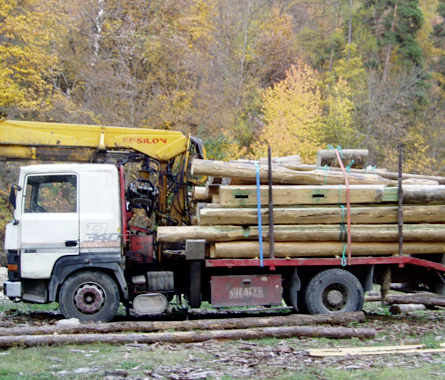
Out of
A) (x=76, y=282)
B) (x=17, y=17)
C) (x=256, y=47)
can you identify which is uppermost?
(x=256, y=47)

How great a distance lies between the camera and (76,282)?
9000 mm

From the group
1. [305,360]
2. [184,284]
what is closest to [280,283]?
[184,284]

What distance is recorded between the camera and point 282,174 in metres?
9.41

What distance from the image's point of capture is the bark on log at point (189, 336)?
23.4 ft

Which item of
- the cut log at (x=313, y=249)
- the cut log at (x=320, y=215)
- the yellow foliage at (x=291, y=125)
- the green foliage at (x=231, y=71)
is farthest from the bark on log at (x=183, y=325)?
the yellow foliage at (x=291, y=125)

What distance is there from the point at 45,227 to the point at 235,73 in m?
34.2

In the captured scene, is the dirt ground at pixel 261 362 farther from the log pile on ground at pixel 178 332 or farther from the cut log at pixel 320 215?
the cut log at pixel 320 215

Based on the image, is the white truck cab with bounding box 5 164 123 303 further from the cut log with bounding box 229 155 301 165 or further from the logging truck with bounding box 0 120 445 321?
the cut log with bounding box 229 155 301 165

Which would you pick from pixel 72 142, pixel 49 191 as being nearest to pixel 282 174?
pixel 72 142

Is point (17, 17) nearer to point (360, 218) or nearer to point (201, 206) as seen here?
point (201, 206)

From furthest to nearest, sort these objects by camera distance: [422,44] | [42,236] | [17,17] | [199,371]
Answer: [422,44] → [17,17] → [42,236] → [199,371]

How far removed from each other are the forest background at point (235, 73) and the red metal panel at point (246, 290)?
1397 centimetres

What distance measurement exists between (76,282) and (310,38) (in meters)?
48.1

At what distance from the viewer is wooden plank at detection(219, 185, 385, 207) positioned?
363 inches
